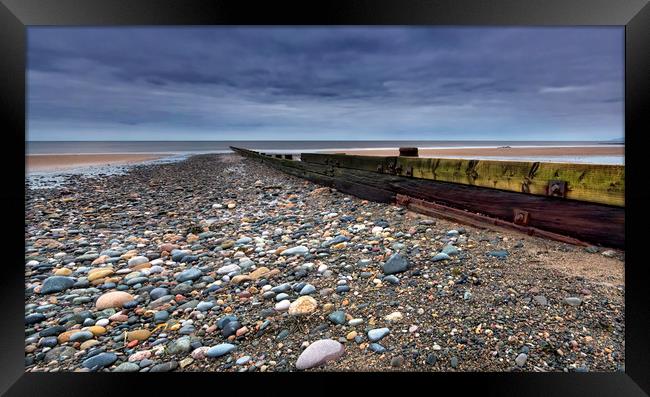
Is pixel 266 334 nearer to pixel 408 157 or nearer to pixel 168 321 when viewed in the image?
pixel 168 321

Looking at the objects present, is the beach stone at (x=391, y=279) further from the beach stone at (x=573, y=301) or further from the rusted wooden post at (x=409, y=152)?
the rusted wooden post at (x=409, y=152)

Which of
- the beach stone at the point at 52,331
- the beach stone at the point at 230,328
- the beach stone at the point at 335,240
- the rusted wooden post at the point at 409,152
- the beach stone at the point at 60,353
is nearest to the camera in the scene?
the beach stone at the point at 60,353

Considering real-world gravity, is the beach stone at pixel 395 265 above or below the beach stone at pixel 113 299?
above

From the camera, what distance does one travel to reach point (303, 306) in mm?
2787

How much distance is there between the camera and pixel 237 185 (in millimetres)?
10656

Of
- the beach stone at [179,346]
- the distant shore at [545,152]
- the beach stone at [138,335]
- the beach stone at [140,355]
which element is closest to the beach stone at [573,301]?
the beach stone at [179,346]

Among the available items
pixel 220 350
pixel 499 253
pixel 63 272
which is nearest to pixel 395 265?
pixel 499 253

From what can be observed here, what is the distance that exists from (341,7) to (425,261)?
2.54 m

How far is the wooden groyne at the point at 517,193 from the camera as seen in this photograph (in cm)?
258

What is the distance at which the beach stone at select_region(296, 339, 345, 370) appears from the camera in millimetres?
2150

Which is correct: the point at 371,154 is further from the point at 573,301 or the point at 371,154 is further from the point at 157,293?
the point at 573,301

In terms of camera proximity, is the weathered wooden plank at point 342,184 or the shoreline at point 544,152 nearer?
the weathered wooden plank at point 342,184

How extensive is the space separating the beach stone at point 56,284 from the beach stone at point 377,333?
3.26m

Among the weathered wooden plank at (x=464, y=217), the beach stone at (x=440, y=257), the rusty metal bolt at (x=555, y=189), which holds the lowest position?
the beach stone at (x=440, y=257)
